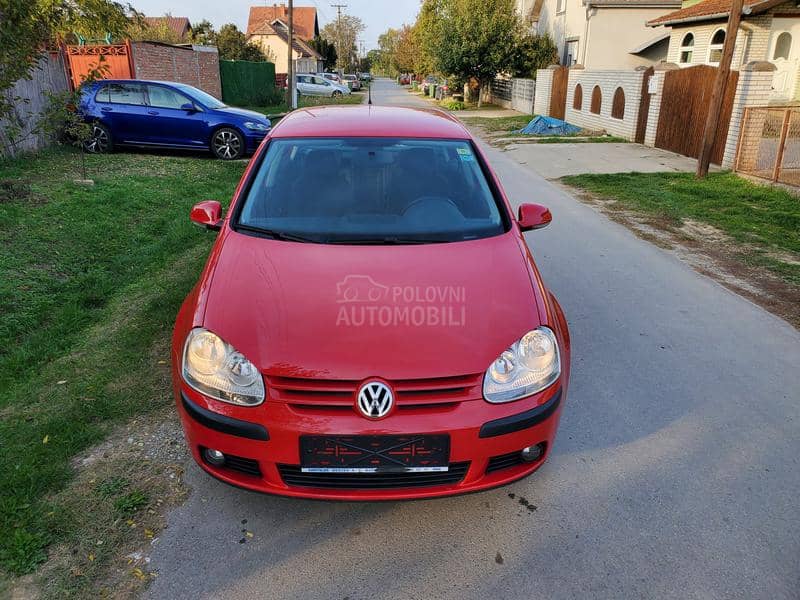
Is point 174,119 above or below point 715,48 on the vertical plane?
below

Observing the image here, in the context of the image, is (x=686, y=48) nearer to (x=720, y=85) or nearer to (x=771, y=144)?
(x=720, y=85)

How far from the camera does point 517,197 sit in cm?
1000

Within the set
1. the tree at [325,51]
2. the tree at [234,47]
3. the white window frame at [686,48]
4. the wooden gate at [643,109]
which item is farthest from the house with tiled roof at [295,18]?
the wooden gate at [643,109]

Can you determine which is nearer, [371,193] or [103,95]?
[371,193]

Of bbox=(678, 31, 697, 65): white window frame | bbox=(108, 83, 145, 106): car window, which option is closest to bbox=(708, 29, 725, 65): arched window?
bbox=(678, 31, 697, 65): white window frame

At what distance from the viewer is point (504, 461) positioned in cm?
258

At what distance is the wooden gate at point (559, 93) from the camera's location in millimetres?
23594

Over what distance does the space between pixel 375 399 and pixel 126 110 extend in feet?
40.3

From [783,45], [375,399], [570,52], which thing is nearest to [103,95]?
[375,399]

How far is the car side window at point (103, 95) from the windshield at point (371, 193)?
10621 mm

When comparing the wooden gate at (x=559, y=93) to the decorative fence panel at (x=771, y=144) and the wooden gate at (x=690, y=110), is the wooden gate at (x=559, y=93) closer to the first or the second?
the wooden gate at (x=690, y=110)

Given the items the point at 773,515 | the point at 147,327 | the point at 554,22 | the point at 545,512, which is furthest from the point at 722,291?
the point at 554,22

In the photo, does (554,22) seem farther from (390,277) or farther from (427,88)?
(390,277)

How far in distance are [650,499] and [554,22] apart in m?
33.5
